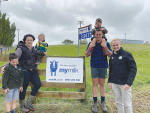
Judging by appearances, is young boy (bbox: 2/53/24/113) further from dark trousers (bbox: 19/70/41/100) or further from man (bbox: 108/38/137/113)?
man (bbox: 108/38/137/113)

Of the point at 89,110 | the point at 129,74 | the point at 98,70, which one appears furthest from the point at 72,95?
the point at 129,74

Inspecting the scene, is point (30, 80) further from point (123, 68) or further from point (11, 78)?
point (123, 68)

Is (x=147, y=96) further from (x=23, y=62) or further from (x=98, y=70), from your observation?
(x=23, y=62)

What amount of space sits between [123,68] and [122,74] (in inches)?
5.1

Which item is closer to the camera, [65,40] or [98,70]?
[98,70]

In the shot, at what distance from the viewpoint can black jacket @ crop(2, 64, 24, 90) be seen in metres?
2.60

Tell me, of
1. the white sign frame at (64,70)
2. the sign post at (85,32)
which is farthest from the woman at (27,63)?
the sign post at (85,32)

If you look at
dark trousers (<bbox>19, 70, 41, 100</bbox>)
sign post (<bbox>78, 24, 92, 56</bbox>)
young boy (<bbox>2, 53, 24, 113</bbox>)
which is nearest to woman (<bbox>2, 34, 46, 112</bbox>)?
dark trousers (<bbox>19, 70, 41, 100</bbox>)

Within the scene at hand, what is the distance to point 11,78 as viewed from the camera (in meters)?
2.68

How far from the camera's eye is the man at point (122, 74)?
2.38 meters

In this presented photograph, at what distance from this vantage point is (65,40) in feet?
294

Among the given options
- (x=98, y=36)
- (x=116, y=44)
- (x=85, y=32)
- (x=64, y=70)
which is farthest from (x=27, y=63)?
(x=85, y=32)

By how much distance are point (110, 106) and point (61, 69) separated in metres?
1.81

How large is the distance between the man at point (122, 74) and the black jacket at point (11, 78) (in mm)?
2176
